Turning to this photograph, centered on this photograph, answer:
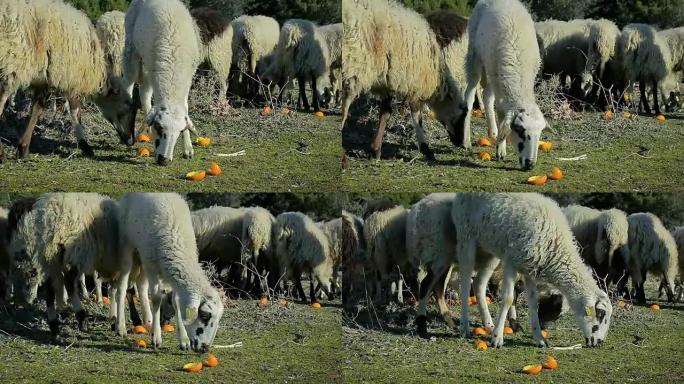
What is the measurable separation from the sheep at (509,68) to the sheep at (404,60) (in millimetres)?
182

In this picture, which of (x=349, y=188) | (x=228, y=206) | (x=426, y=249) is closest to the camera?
(x=349, y=188)

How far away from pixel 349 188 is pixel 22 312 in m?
3.55

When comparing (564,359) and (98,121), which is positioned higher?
(98,121)

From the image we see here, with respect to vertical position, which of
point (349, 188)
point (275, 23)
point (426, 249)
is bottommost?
point (426, 249)

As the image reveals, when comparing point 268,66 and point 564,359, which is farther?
point 268,66

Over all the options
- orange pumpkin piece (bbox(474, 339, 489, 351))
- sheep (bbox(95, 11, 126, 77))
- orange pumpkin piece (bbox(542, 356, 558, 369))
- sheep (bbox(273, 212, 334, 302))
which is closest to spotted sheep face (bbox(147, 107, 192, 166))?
sheep (bbox(95, 11, 126, 77))

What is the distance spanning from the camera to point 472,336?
10219mm

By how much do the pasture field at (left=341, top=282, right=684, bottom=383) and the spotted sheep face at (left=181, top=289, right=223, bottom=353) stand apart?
1.30 m

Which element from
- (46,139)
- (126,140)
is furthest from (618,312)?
(46,139)

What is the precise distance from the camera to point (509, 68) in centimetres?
1036

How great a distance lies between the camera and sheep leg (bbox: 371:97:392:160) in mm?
10078

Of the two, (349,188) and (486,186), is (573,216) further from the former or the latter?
(349,188)

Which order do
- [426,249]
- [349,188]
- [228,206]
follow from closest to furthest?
[349,188] < [426,249] < [228,206]

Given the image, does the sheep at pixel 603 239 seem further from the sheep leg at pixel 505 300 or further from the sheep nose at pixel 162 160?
the sheep nose at pixel 162 160
